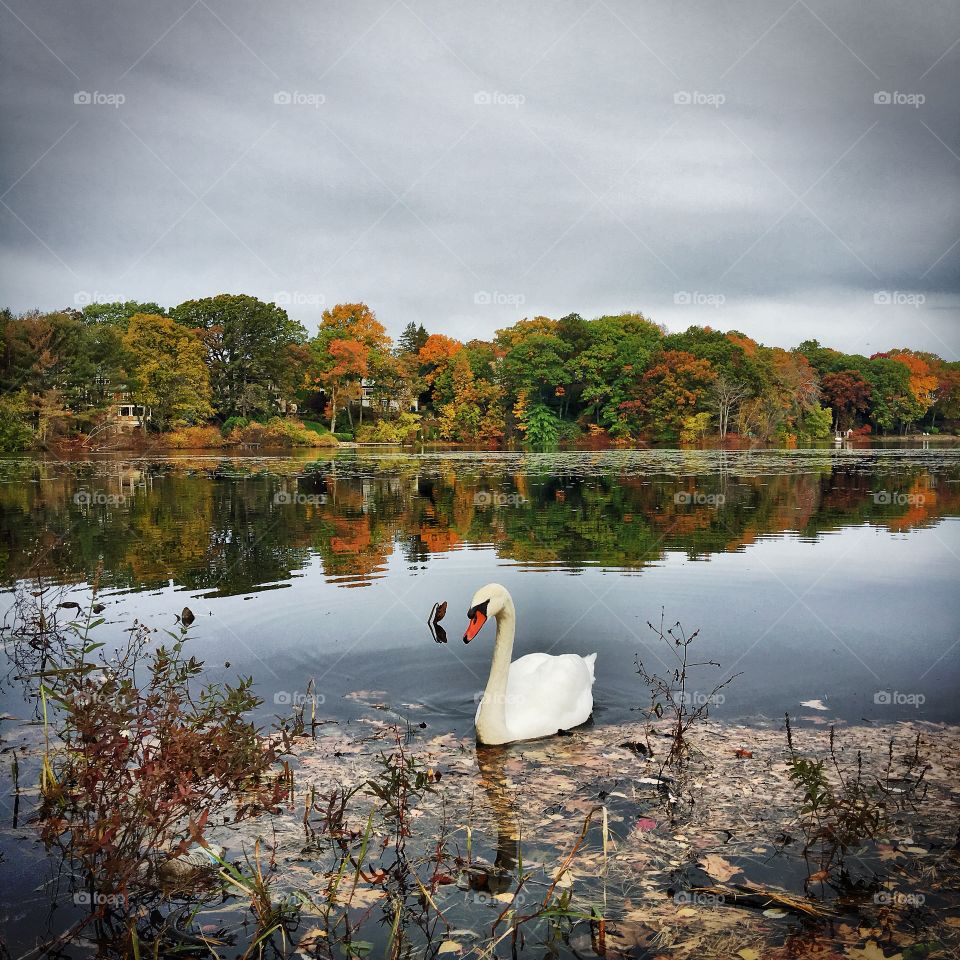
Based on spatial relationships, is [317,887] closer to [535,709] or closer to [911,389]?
[535,709]

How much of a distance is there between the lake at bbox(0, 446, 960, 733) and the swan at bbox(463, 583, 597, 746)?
18.5 inches

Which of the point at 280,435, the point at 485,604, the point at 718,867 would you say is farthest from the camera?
the point at 280,435

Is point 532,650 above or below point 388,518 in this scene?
below

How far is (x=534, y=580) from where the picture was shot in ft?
39.9

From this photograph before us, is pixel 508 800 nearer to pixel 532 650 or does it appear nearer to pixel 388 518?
pixel 532 650

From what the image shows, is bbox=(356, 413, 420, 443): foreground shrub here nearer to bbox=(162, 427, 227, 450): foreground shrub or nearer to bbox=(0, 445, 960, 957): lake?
bbox=(162, 427, 227, 450): foreground shrub

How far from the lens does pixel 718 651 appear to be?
8.41 metres

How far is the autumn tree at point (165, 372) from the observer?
6356cm

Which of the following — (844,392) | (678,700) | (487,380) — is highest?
(487,380)

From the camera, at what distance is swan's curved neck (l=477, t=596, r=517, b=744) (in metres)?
6.01

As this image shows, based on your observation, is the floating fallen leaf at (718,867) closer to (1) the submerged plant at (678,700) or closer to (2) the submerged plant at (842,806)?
(2) the submerged plant at (842,806)

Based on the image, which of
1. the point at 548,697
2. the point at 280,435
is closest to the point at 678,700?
the point at 548,697

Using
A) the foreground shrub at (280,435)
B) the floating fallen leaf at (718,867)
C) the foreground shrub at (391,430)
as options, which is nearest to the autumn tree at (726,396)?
the foreground shrub at (391,430)

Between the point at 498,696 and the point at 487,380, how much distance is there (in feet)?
247
